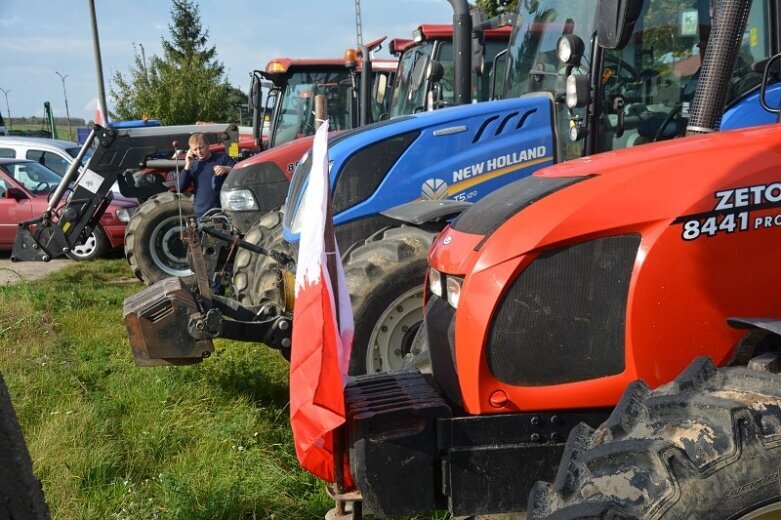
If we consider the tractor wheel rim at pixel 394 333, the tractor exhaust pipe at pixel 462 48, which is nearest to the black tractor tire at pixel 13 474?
the tractor wheel rim at pixel 394 333

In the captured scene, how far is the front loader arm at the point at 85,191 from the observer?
931 centimetres

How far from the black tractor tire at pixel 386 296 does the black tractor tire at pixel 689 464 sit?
2.26m

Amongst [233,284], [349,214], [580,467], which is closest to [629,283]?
[580,467]

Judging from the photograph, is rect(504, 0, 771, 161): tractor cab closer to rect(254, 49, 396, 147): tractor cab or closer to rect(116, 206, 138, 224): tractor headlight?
rect(254, 49, 396, 147): tractor cab

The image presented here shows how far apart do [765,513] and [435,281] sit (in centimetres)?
133

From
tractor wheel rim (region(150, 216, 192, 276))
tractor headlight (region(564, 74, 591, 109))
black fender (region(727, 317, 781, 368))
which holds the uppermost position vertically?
tractor headlight (region(564, 74, 591, 109))

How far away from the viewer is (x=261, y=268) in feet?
19.0

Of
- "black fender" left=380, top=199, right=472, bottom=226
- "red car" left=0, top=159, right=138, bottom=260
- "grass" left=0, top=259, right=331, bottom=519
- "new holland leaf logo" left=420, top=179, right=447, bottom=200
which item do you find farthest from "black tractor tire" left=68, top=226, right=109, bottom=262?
"black fender" left=380, top=199, right=472, bottom=226

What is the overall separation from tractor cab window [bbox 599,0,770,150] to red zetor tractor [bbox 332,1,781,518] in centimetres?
159

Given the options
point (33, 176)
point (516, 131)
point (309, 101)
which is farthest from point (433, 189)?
point (33, 176)

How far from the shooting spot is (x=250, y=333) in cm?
458

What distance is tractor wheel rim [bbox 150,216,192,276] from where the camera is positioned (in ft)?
31.7

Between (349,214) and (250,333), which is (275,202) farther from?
(250,333)

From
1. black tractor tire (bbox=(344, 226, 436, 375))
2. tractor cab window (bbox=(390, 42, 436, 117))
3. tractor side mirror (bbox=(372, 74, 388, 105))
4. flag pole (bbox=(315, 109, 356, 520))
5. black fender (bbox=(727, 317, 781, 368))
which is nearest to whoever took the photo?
black fender (bbox=(727, 317, 781, 368))
